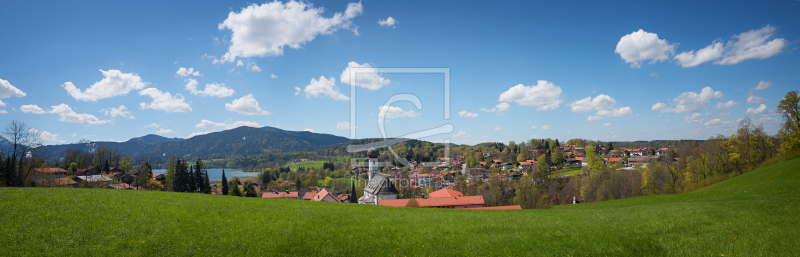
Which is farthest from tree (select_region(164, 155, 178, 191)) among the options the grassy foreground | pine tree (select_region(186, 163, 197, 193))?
the grassy foreground

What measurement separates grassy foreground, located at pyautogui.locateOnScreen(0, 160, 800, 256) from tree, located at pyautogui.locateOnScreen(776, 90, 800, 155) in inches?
1218

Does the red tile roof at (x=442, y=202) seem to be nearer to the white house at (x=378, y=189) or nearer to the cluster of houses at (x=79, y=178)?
the white house at (x=378, y=189)

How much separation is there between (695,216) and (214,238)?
18.0 m

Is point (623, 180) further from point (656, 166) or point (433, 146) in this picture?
point (433, 146)

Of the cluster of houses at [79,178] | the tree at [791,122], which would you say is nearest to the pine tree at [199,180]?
the cluster of houses at [79,178]

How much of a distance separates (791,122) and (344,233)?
1914 inches

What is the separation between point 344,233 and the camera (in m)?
10.8

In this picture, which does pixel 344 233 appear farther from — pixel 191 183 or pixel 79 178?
pixel 79 178

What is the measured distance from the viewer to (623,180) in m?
50.7

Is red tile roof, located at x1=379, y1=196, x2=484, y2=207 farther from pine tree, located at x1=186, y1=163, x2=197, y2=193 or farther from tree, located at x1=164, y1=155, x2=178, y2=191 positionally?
tree, located at x1=164, y1=155, x2=178, y2=191

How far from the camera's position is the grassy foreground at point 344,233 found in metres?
8.37

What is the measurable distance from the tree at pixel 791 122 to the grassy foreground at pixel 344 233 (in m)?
30.9

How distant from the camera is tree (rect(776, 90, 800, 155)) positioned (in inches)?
1214

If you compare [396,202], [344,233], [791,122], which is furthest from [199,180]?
[791,122]
